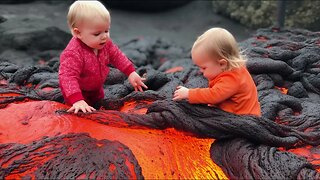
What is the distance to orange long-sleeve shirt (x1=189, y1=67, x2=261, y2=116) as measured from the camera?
116 inches

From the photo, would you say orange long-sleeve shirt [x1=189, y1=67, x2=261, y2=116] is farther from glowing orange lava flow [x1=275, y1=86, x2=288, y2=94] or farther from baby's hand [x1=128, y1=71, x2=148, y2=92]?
glowing orange lava flow [x1=275, y1=86, x2=288, y2=94]

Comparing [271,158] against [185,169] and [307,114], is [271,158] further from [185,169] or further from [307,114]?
[307,114]

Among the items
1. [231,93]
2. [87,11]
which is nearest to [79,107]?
[87,11]

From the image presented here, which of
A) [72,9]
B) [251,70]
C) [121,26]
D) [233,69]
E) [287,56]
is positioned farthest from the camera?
[121,26]

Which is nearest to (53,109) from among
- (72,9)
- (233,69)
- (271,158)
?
(72,9)

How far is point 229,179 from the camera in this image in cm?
277

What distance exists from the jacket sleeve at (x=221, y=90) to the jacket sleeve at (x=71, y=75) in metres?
0.96

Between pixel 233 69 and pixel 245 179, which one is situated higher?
pixel 233 69

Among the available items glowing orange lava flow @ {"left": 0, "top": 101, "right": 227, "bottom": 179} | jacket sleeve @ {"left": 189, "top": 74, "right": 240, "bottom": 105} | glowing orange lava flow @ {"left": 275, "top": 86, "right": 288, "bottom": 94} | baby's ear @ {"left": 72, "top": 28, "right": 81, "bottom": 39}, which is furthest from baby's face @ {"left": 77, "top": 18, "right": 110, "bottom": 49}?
glowing orange lava flow @ {"left": 275, "top": 86, "right": 288, "bottom": 94}

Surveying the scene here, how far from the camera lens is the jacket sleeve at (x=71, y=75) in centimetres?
324

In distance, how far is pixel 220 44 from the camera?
2848 millimetres

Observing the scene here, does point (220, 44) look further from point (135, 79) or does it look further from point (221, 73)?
point (135, 79)

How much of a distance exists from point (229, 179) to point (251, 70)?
1923mm

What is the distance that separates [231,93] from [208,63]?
270 millimetres
